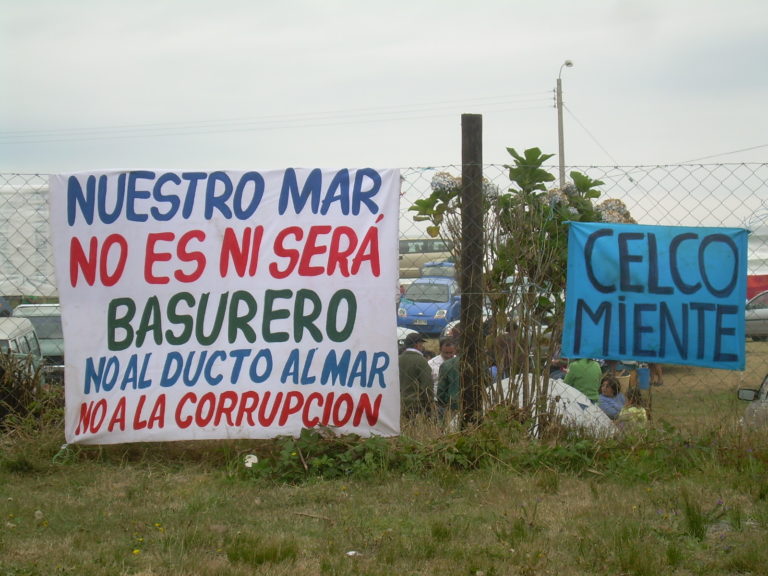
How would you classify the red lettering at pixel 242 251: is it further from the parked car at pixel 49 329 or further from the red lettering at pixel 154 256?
the parked car at pixel 49 329

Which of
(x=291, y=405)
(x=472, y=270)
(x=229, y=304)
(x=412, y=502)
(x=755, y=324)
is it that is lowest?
(x=412, y=502)

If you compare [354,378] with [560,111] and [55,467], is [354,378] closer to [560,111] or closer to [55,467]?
[55,467]

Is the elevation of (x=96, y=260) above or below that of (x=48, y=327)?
above

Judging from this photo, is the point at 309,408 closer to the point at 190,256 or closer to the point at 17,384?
the point at 190,256

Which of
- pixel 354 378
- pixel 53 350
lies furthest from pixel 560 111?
pixel 354 378

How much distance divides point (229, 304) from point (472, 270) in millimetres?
1510

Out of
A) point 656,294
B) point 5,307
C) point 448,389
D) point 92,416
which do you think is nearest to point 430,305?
point 448,389

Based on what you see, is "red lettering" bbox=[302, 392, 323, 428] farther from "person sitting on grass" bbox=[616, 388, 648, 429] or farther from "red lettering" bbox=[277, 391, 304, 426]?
"person sitting on grass" bbox=[616, 388, 648, 429]

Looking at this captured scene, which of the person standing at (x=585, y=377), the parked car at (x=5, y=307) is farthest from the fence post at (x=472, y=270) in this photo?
the parked car at (x=5, y=307)

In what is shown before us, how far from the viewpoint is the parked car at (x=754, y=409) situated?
5.38 meters

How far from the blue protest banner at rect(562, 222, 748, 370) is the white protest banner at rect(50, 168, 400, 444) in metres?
1.17

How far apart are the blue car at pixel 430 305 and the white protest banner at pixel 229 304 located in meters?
0.57

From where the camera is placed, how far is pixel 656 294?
5426 millimetres

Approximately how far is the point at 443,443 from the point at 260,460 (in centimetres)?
111
